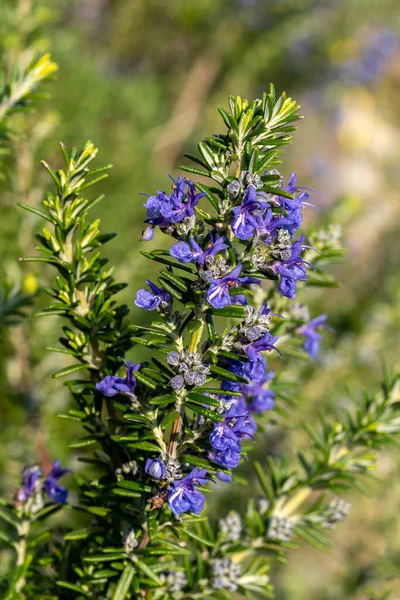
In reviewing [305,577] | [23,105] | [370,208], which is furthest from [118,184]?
[370,208]

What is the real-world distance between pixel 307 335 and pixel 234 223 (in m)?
0.55

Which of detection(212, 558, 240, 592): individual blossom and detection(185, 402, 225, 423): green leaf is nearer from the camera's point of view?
detection(185, 402, 225, 423): green leaf

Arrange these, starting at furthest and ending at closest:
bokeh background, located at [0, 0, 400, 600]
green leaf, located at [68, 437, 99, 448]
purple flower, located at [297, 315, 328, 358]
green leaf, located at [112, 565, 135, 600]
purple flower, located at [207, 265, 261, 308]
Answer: bokeh background, located at [0, 0, 400, 600] → purple flower, located at [297, 315, 328, 358] → green leaf, located at [68, 437, 99, 448] → green leaf, located at [112, 565, 135, 600] → purple flower, located at [207, 265, 261, 308]

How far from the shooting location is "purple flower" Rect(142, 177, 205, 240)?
90 centimetres

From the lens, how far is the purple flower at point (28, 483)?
115 cm

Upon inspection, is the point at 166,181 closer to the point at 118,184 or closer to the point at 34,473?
the point at 118,184

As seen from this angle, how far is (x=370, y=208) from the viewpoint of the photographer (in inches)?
300

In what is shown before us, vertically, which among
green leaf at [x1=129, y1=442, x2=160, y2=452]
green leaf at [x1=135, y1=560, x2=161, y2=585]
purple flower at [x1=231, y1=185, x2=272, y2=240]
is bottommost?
green leaf at [x1=135, y1=560, x2=161, y2=585]

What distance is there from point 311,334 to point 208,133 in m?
4.89

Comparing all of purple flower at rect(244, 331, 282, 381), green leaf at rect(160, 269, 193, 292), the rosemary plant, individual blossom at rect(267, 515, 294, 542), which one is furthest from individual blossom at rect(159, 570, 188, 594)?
green leaf at rect(160, 269, 193, 292)

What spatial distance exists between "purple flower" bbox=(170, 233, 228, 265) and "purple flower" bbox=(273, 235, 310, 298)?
0.34ft

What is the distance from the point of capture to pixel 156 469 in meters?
0.87

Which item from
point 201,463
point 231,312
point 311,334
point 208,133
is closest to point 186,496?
point 201,463

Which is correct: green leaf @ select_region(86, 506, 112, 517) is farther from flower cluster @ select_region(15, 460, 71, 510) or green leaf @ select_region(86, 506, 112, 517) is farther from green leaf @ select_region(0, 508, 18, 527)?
green leaf @ select_region(0, 508, 18, 527)
